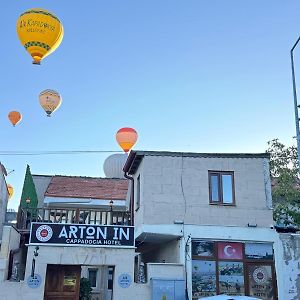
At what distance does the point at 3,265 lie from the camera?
16094 millimetres

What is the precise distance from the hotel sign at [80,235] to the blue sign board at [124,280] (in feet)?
3.70

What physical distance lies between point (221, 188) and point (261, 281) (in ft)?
12.9

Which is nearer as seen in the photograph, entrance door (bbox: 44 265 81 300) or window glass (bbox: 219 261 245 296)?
entrance door (bbox: 44 265 81 300)

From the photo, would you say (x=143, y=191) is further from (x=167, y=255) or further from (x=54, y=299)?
(x=54, y=299)

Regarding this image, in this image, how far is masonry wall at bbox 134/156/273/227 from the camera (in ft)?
60.2

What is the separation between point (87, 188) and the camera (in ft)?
97.4

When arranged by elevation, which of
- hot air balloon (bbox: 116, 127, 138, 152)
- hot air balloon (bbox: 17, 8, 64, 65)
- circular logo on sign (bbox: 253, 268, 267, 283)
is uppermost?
hot air balloon (bbox: 17, 8, 64, 65)

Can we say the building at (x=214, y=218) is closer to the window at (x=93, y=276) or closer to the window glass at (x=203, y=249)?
the window glass at (x=203, y=249)

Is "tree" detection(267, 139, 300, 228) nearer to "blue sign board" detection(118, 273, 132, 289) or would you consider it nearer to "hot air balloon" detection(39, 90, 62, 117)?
"blue sign board" detection(118, 273, 132, 289)

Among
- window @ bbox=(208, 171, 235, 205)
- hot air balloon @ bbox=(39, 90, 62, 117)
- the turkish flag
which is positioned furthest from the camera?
hot air balloon @ bbox=(39, 90, 62, 117)

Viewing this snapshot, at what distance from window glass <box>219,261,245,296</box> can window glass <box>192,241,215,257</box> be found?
57cm

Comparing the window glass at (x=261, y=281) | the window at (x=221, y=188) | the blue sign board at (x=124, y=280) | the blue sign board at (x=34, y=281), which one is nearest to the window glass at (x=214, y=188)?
the window at (x=221, y=188)

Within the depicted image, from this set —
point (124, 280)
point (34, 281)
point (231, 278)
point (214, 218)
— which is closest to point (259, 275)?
point (231, 278)

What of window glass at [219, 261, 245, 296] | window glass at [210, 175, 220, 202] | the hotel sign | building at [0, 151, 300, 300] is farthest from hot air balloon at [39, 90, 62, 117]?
window glass at [219, 261, 245, 296]
